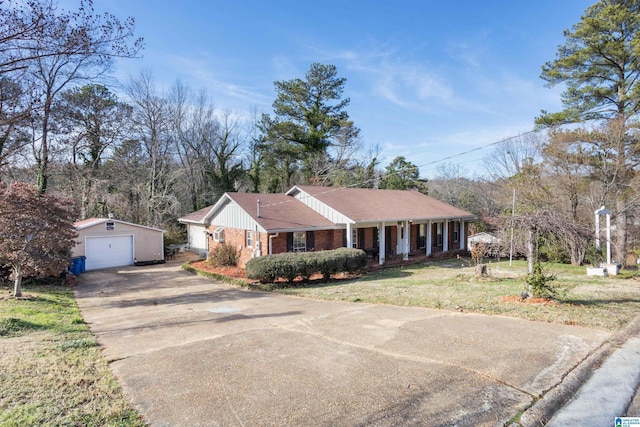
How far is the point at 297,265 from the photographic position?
1402 centimetres

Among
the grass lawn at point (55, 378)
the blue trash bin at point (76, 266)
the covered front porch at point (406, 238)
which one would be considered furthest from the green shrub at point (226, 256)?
the grass lawn at point (55, 378)

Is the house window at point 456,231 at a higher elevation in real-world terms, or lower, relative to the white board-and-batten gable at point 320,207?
lower

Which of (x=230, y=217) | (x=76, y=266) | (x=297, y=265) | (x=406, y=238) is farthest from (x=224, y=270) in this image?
(x=406, y=238)

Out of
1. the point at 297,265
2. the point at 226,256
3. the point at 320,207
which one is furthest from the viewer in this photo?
the point at 320,207

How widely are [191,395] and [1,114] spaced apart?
6243mm

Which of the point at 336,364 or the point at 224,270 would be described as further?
the point at 224,270

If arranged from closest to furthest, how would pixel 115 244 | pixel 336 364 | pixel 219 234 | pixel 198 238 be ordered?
pixel 336 364
pixel 219 234
pixel 115 244
pixel 198 238

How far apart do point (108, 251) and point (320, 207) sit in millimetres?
12427

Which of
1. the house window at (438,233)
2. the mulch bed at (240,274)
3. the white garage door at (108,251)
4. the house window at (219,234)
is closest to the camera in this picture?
the mulch bed at (240,274)

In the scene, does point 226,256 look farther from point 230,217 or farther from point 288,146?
point 288,146

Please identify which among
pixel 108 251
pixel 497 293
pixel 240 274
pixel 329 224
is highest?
pixel 329 224

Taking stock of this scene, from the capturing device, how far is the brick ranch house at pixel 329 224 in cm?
1723

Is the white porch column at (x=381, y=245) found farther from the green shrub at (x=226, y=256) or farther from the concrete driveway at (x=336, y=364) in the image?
the concrete driveway at (x=336, y=364)

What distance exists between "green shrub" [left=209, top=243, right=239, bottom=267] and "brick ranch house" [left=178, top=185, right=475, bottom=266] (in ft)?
1.21
